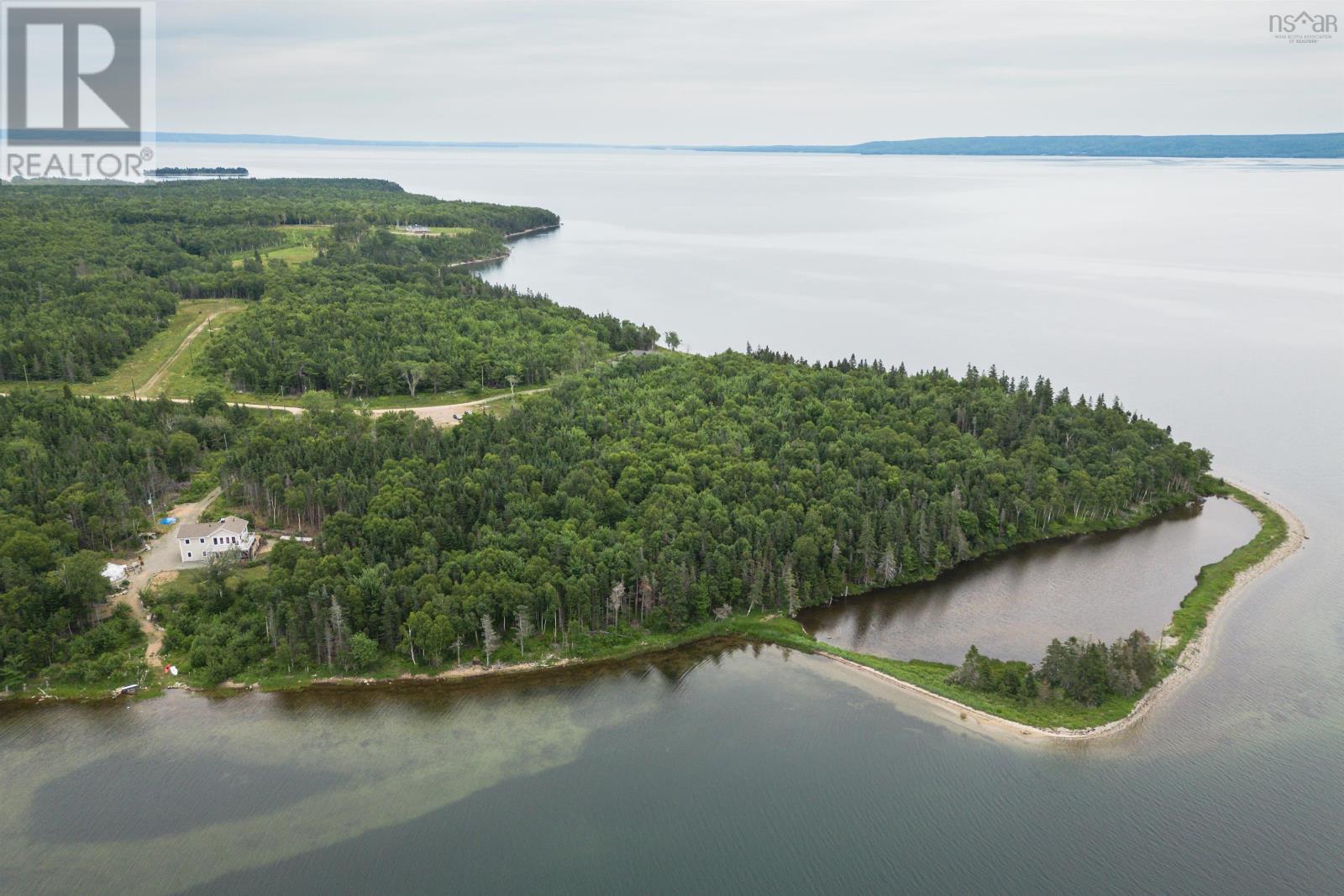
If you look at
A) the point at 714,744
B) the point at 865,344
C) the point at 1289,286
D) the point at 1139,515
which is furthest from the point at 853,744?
the point at 1289,286

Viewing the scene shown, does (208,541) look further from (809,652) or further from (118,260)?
(118,260)

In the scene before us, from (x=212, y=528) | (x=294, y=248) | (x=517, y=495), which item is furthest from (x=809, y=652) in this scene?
(x=294, y=248)

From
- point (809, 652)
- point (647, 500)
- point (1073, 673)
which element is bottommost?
point (809, 652)

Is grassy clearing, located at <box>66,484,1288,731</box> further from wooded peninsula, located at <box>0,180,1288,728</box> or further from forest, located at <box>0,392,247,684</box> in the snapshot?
forest, located at <box>0,392,247,684</box>

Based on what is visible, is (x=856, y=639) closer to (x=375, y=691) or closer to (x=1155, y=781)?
(x=1155, y=781)

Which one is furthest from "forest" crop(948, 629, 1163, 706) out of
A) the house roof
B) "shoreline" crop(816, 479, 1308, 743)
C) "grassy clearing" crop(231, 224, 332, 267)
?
"grassy clearing" crop(231, 224, 332, 267)
